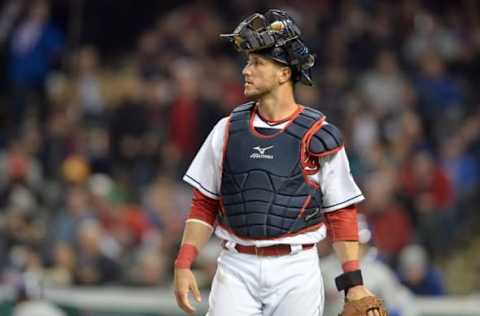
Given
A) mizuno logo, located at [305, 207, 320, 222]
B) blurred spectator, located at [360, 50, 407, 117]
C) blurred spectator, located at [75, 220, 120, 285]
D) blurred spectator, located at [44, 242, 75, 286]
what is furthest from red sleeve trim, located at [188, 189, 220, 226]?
blurred spectator, located at [360, 50, 407, 117]

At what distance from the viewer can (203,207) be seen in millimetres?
5172

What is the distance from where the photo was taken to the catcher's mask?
500 centimetres

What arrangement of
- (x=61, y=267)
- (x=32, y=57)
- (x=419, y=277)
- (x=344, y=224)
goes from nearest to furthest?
(x=344, y=224), (x=419, y=277), (x=61, y=267), (x=32, y=57)

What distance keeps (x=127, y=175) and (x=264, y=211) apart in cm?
671

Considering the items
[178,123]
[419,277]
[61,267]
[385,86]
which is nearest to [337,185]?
[419,277]

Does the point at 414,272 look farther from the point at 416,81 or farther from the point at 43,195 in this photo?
the point at 43,195

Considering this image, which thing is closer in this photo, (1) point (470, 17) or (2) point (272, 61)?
(2) point (272, 61)

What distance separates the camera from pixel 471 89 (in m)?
11.1

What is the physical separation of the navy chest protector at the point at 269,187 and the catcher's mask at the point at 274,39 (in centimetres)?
24

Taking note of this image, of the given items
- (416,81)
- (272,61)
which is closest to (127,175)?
(416,81)

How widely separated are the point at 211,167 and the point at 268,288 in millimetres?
535

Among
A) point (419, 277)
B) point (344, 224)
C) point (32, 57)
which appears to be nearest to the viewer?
point (344, 224)

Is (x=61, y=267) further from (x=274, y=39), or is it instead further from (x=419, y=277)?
(x=274, y=39)

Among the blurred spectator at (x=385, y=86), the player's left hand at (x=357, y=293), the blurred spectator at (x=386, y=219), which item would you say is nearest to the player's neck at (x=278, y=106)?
the player's left hand at (x=357, y=293)
